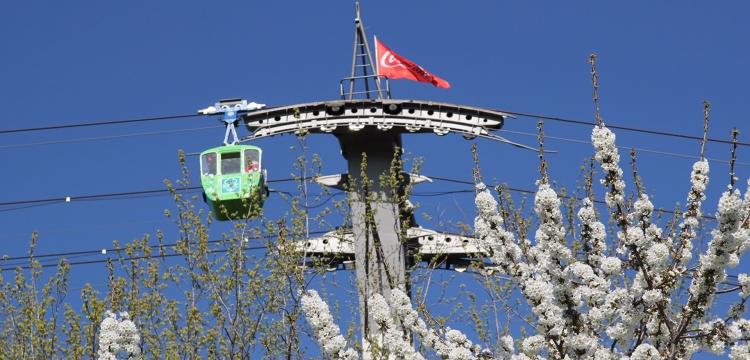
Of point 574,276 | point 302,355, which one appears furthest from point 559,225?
point 302,355

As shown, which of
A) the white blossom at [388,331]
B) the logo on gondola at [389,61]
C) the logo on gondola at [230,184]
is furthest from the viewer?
the logo on gondola at [389,61]

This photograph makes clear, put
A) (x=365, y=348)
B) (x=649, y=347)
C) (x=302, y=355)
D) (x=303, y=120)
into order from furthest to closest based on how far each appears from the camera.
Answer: (x=303, y=120)
(x=302, y=355)
(x=365, y=348)
(x=649, y=347)

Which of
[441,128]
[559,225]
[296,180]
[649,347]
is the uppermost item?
[441,128]

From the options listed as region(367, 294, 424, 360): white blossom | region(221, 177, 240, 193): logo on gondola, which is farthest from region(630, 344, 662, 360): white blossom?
region(221, 177, 240, 193): logo on gondola

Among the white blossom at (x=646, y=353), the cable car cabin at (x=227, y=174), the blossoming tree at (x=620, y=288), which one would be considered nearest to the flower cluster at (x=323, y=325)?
the blossoming tree at (x=620, y=288)

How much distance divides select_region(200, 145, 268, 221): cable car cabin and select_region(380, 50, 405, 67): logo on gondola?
157 inches

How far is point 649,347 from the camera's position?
11.1 metres

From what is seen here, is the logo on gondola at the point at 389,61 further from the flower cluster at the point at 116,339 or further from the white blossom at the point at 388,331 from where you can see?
the white blossom at the point at 388,331

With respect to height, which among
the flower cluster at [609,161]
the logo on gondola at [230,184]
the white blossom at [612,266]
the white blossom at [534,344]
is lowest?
the white blossom at [534,344]

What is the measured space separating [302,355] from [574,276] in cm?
648

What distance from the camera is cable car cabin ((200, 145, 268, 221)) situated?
33.8 metres

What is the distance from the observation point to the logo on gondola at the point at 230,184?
34094 mm

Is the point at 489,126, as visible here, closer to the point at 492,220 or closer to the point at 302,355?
the point at 302,355

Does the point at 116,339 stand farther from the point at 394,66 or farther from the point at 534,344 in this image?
the point at 394,66
